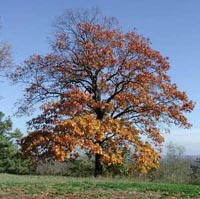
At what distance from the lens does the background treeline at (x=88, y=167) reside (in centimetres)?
2478

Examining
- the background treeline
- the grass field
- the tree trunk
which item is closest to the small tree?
the background treeline

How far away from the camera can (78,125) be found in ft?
82.7

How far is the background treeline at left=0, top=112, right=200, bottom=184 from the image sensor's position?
2478 cm

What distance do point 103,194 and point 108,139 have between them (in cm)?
1233

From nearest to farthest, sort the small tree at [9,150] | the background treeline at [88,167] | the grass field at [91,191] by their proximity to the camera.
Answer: the grass field at [91,191]
the background treeline at [88,167]
the small tree at [9,150]

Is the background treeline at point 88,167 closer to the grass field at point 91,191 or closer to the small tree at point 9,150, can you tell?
the small tree at point 9,150

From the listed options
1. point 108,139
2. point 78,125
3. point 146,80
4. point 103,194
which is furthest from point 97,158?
point 103,194

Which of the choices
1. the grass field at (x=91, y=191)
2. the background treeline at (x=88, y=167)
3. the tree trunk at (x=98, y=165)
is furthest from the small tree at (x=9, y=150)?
the grass field at (x=91, y=191)

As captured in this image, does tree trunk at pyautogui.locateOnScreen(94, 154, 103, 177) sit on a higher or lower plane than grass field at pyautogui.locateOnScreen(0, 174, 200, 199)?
higher

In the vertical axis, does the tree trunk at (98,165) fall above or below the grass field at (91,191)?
above

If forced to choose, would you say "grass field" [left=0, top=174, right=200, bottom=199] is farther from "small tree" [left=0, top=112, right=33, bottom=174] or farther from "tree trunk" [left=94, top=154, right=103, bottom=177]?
"small tree" [left=0, top=112, right=33, bottom=174]

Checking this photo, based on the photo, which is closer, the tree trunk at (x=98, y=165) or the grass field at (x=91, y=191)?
the grass field at (x=91, y=191)

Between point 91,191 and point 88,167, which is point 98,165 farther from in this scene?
point 91,191

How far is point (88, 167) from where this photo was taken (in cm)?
3000
